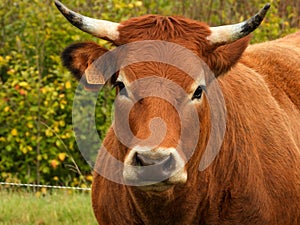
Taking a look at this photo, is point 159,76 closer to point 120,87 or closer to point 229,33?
point 120,87

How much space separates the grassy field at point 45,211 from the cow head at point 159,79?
80.2 inches

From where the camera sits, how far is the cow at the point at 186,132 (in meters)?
4.62

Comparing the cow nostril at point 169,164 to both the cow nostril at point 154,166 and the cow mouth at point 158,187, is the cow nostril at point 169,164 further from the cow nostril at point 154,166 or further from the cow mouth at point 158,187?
the cow mouth at point 158,187

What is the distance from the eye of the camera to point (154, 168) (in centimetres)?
436

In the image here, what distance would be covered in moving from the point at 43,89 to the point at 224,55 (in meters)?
5.22

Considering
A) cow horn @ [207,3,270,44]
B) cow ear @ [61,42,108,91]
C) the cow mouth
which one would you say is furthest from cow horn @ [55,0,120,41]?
the cow mouth

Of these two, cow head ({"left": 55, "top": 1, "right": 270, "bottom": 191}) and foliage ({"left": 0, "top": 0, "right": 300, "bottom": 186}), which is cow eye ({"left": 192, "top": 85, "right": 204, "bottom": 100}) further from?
foliage ({"left": 0, "top": 0, "right": 300, "bottom": 186})

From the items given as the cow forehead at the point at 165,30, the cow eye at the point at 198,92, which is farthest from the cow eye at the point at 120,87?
the cow eye at the point at 198,92

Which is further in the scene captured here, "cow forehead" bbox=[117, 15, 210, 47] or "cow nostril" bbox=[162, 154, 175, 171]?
"cow forehead" bbox=[117, 15, 210, 47]

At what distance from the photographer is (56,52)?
1105cm

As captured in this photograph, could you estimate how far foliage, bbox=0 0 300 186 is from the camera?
1027 centimetres

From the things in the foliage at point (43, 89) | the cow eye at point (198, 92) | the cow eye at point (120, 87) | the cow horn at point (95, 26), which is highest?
the cow horn at point (95, 26)

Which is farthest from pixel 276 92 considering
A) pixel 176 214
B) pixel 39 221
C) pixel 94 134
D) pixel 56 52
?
pixel 56 52

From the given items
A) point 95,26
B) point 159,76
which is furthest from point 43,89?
point 159,76
